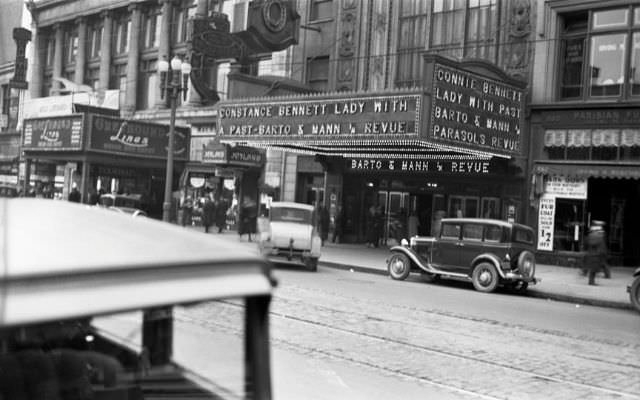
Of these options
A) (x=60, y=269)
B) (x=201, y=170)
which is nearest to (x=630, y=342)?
(x=60, y=269)

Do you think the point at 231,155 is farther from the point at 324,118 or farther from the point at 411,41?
the point at 411,41

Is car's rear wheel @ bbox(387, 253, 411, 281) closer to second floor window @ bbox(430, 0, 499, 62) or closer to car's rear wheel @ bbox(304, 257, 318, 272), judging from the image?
car's rear wheel @ bbox(304, 257, 318, 272)

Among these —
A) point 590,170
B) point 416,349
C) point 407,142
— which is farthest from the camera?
point 590,170

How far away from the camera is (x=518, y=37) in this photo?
929 inches

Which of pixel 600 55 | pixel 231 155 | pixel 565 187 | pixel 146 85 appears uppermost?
pixel 146 85

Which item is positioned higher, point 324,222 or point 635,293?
point 324,222

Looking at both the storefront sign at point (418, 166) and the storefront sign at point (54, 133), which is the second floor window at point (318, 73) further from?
the storefront sign at point (54, 133)

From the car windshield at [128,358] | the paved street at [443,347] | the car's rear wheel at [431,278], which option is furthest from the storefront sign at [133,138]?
the car windshield at [128,358]

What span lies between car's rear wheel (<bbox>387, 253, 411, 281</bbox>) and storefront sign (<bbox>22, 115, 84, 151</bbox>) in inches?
799

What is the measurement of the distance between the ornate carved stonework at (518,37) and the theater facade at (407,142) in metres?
1.47

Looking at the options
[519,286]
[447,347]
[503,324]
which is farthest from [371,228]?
[447,347]

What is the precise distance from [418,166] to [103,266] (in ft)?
80.3

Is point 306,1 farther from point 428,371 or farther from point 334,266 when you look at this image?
point 428,371

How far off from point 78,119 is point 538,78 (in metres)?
21.6
